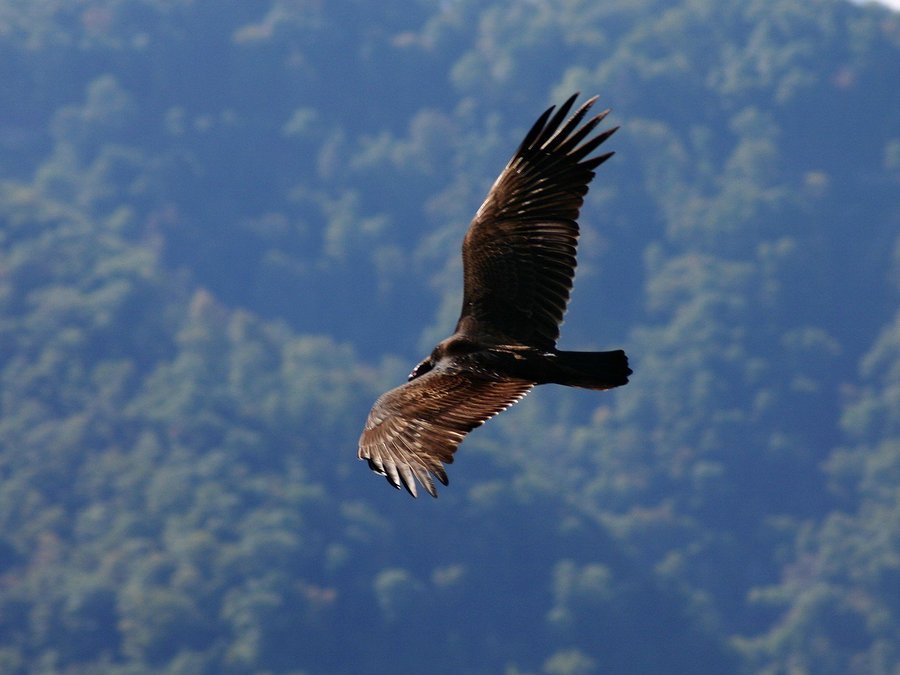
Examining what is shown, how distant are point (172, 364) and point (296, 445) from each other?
36.6 feet

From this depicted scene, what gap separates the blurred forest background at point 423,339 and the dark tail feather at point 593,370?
71519mm

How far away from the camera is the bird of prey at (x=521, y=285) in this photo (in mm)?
10320

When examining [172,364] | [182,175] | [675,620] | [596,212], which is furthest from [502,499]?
[182,175]

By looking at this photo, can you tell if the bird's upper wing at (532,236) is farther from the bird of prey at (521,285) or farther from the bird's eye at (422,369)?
the bird's eye at (422,369)

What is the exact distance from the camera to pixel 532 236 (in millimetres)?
11445

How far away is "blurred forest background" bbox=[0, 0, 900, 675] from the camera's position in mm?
87875

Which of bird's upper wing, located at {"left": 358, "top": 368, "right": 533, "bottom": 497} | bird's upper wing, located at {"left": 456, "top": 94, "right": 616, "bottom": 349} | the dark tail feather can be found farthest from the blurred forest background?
the dark tail feather

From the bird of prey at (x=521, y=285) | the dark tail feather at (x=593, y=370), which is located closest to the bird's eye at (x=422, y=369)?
the bird of prey at (x=521, y=285)

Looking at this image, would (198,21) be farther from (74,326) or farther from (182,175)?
(74,326)

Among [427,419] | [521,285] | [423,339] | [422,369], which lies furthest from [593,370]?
[423,339]

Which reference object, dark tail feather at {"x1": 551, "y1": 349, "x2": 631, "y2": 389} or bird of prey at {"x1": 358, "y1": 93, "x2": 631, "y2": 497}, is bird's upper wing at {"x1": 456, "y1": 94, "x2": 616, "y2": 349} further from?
dark tail feather at {"x1": 551, "y1": 349, "x2": 631, "y2": 389}

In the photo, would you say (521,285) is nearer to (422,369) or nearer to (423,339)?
(422,369)

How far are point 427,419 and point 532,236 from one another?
1.93 meters

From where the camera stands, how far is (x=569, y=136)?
11516 mm
